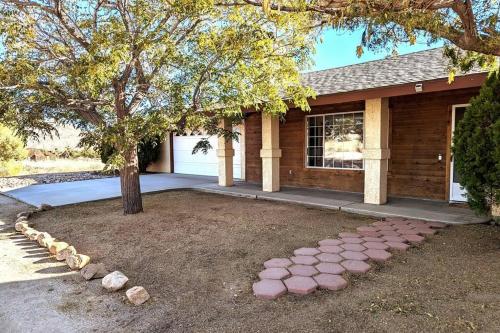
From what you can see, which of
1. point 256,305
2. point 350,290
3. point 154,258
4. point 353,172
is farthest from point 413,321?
point 353,172

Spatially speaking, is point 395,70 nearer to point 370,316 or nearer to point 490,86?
point 490,86

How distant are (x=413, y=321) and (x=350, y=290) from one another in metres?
0.68

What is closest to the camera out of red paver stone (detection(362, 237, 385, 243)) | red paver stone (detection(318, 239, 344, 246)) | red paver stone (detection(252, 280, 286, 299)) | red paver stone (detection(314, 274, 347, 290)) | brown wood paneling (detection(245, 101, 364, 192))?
red paver stone (detection(252, 280, 286, 299))

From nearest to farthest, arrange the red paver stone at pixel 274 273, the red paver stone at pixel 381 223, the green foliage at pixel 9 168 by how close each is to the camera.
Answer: the red paver stone at pixel 274 273, the red paver stone at pixel 381 223, the green foliage at pixel 9 168

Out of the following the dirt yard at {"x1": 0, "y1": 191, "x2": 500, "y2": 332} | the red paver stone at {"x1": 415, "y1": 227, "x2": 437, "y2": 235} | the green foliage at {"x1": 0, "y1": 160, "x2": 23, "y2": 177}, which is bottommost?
the dirt yard at {"x1": 0, "y1": 191, "x2": 500, "y2": 332}

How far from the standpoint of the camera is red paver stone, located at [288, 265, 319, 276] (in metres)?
3.66

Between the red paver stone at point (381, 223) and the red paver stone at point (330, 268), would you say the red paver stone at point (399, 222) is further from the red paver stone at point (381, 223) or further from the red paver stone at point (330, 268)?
the red paver stone at point (330, 268)

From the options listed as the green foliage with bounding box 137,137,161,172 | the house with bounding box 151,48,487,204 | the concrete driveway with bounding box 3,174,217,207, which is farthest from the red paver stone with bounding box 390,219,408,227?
the green foliage with bounding box 137,137,161,172

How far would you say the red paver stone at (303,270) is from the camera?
3.66 meters

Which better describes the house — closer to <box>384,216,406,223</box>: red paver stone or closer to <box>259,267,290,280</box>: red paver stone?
<box>384,216,406,223</box>: red paver stone

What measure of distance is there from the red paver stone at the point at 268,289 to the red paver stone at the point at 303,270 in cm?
31

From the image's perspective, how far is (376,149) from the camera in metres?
7.11

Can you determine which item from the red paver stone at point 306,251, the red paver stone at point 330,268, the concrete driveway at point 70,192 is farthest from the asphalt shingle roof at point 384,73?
the concrete driveway at point 70,192

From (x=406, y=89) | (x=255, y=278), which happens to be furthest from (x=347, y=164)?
(x=255, y=278)
